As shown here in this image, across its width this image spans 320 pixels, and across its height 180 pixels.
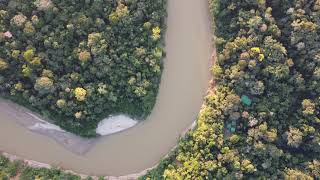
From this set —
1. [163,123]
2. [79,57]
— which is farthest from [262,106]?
[79,57]

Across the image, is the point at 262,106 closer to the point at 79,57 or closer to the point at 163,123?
the point at 163,123

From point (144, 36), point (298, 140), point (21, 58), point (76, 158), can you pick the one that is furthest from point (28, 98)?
point (298, 140)

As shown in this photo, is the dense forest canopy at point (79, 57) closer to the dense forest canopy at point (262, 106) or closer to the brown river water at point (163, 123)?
the brown river water at point (163, 123)

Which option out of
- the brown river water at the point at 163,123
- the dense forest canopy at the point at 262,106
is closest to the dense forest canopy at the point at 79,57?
the brown river water at the point at 163,123

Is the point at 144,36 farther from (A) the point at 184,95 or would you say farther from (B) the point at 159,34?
(A) the point at 184,95

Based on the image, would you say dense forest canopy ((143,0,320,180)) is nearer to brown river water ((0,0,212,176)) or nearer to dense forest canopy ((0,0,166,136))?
brown river water ((0,0,212,176))

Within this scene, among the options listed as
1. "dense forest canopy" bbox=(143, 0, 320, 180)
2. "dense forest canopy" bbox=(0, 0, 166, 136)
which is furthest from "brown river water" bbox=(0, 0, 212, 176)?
"dense forest canopy" bbox=(0, 0, 166, 136)
